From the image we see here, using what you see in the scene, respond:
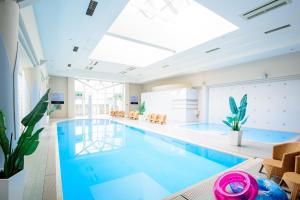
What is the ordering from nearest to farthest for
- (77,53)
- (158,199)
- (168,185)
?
1. (158,199)
2. (168,185)
3. (77,53)

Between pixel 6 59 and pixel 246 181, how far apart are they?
3.55 metres

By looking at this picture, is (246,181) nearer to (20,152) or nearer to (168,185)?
(168,185)

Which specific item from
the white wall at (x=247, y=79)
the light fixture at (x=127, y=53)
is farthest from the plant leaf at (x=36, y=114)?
the white wall at (x=247, y=79)

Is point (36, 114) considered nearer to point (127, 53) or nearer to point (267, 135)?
point (127, 53)

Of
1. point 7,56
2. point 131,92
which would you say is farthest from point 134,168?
point 131,92

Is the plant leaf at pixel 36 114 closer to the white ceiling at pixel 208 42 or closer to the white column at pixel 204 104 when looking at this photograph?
the white ceiling at pixel 208 42

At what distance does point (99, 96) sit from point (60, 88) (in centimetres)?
472

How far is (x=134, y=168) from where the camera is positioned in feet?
12.6

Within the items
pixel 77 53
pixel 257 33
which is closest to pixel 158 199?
pixel 257 33

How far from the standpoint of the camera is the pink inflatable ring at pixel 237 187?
162 centimetres

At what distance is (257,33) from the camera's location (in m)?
5.86

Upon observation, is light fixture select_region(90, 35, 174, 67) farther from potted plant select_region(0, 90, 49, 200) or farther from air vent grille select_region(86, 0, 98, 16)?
potted plant select_region(0, 90, 49, 200)

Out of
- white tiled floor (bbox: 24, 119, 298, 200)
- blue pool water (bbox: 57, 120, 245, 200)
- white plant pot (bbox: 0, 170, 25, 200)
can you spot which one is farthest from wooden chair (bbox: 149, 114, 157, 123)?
white plant pot (bbox: 0, 170, 25, 200)

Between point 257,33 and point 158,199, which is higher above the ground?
point 257,33
